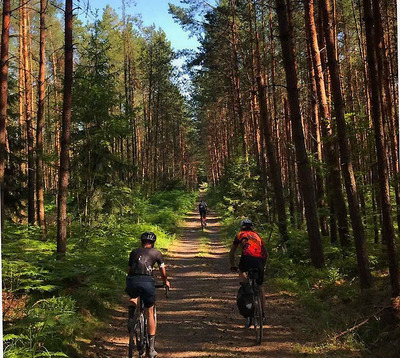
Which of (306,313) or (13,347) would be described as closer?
(13,347)

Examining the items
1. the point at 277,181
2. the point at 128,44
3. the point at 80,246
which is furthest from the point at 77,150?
the point at 128,44

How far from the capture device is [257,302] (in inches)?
237

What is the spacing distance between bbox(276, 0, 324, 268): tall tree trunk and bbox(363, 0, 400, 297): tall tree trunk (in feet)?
12.1

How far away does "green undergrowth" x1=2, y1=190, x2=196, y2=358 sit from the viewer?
5070mm

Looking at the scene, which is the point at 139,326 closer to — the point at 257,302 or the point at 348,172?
the point at 257,302

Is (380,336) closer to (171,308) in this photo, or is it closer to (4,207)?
(171,308)

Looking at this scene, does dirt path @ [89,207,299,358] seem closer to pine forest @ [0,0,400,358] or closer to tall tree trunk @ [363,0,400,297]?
pine forest @ [0,0,400,358]

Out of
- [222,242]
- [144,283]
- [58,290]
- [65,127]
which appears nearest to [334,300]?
[144,283]

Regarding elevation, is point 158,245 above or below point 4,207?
below

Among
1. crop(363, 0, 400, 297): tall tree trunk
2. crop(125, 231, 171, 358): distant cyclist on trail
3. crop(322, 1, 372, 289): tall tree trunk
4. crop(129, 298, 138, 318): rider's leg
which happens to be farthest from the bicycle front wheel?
crop(322, 1, 372, 289): tall tree trunk

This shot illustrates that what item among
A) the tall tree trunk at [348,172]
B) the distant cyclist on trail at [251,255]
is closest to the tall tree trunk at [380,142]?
the tall tree trunk at [348,172]

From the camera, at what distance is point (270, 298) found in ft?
28.1

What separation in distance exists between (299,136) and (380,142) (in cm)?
403

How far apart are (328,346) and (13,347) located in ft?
15.3
